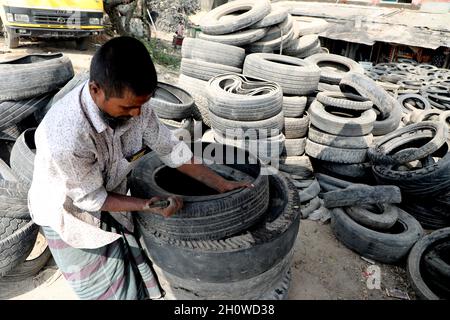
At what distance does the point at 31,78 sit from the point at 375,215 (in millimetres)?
3785

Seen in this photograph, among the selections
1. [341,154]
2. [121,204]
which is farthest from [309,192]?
[121,204]

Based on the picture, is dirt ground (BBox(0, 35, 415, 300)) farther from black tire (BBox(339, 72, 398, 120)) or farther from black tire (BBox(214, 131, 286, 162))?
black tire (BBox(339, 72, 398, 120))

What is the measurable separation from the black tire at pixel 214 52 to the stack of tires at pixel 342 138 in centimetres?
151

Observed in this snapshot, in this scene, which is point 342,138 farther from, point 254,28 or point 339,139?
point 254,28

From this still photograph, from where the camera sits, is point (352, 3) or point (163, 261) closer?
point (163, 261)

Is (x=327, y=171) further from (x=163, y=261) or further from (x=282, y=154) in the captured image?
(x=163, y=261)

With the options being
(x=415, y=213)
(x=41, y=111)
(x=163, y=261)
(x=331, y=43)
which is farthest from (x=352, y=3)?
(x=163, y=261)

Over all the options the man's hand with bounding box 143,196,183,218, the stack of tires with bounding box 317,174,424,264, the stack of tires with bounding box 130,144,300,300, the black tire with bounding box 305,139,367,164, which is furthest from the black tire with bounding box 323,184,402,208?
the man's hand with bounding box 143,196,183,218

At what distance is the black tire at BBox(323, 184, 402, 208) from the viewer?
329 centimetres

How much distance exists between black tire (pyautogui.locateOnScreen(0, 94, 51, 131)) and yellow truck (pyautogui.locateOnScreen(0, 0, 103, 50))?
19.9 feet
